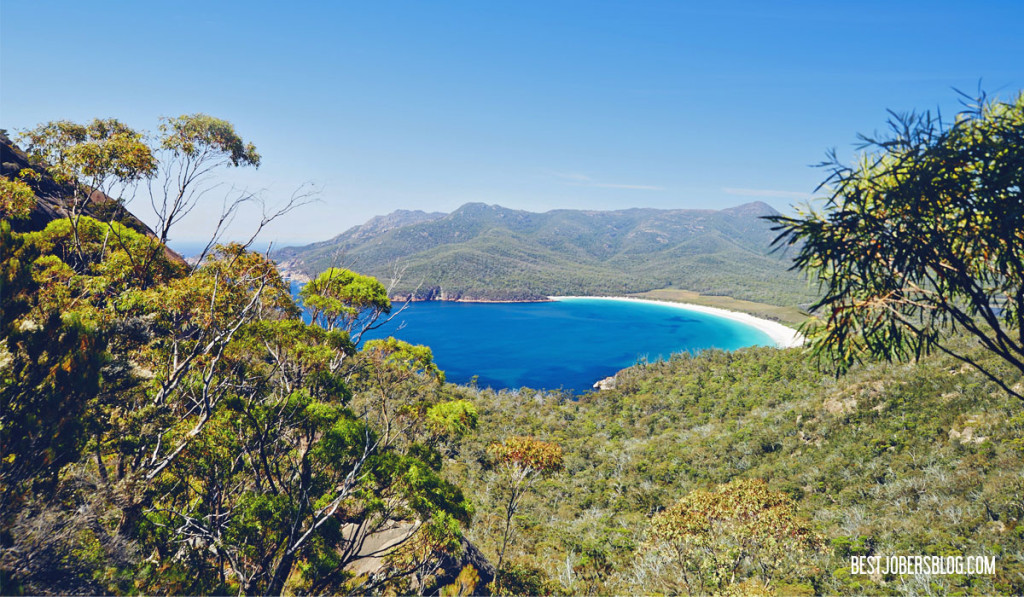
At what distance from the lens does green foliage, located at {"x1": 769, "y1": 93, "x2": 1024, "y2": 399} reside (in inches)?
187

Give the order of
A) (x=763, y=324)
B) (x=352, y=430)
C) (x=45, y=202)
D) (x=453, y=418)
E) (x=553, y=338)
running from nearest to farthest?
(x=352, y=430) < (x=453, y=418) < (x=45, y=202) < (x=553, y=338) < (x=763, y=324)

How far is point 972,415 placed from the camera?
1947cm

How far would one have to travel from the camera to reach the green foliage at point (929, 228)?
4.75 meters

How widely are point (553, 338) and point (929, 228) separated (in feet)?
427

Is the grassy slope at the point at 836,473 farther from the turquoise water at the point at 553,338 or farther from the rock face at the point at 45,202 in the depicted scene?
the turquoise water at the point at 553,338

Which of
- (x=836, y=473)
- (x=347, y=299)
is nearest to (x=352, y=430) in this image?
(x=347, y=299)

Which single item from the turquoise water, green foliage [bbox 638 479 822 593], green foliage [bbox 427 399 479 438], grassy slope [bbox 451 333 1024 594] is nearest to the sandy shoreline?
the turquoise water

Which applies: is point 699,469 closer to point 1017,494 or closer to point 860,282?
point 1017,494

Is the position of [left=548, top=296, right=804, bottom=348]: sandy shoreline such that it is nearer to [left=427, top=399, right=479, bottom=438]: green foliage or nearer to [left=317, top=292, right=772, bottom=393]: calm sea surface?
[left=317, top=292, right=772, bottom=393]: calm sea surface

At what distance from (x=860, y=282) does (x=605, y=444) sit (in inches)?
1461

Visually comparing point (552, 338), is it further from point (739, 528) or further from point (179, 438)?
point (179, 438)

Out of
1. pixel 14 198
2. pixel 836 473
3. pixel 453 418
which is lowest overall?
pixel 836 473

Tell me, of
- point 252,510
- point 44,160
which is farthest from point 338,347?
point 44,160

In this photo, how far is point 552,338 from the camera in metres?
134
